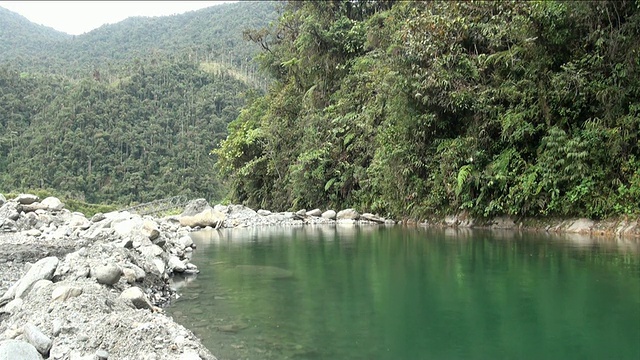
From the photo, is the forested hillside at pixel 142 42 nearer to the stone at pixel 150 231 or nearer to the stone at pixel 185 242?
the stone at pixel 185 242

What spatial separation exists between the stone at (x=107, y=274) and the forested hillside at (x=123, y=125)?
29.3 meters

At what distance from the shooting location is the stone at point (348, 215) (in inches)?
733

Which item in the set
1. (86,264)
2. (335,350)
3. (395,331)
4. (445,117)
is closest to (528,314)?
(395,331)

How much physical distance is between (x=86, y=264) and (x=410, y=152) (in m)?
11.3

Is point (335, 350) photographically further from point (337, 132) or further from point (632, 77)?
point (337, 132)

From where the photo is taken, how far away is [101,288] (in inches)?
210

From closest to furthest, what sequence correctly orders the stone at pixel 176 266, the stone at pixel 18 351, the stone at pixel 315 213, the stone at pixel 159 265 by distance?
the stone at pixel 18 351 < the stone at pixel 159 265 < the stone at pixel 176 266 < the stone at pixel 315 213

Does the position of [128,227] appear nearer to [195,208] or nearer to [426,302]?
[426,302]

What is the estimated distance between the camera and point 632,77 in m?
10.4

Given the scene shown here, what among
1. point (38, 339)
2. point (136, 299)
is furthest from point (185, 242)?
point (38, 339)

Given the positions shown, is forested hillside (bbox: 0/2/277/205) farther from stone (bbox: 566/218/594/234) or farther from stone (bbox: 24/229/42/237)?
stone (bbox: 566/218/594/234)

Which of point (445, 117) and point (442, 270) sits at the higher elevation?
point (445, 117)

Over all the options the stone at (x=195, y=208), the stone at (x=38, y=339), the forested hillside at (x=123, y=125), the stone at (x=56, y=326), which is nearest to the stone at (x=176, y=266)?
the stone at (x=56, y=326)

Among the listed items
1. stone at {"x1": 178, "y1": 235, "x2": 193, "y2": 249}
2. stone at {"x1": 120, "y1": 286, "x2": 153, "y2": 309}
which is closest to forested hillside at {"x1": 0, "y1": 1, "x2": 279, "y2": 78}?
stone at {"x1": 178, "y1": 235, "x2": 193, "y2": 249}
